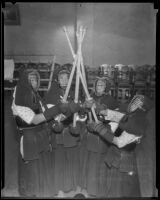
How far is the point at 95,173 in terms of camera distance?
318 centimetres

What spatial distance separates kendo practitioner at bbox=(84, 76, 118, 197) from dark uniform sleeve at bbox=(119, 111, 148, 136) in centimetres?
16

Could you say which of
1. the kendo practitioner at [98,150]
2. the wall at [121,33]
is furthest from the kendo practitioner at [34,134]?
the wall at [121,33]

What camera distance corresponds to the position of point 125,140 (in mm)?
3084

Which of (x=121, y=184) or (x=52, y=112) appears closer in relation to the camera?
(x=52, y=112)

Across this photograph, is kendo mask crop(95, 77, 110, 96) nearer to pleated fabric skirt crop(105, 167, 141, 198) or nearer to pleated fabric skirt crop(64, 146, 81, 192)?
pleated fabric skirt crop(64, 146, 81, 192)

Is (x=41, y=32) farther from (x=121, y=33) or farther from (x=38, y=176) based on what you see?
(x=38, y=176)

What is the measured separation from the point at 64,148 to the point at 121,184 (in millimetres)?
651

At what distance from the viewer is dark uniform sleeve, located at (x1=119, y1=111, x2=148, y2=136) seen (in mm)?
3066

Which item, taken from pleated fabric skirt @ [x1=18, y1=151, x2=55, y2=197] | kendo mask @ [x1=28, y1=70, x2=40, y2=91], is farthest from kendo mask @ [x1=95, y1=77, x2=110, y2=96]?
pleated fabric skirt @ [x1=18, y1=151, x2=55, y2=197]

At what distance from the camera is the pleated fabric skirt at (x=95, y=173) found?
316 cm

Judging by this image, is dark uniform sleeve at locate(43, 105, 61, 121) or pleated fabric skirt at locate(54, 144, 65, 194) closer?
dark uniform sleeve at locate(43, 105, 61, 121)

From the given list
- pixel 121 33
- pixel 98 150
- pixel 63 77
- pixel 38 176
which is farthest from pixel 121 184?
pixel 121 33
